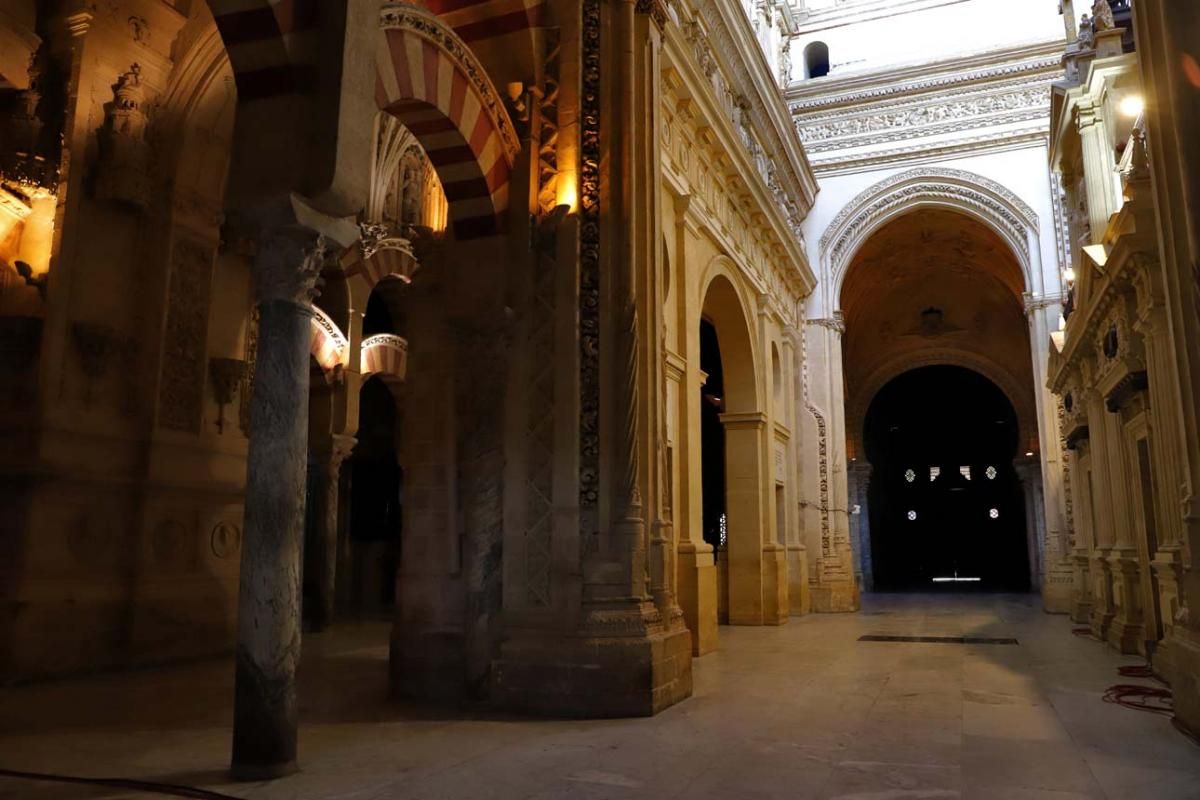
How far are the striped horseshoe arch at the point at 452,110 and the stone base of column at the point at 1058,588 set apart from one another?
1485 centimetres

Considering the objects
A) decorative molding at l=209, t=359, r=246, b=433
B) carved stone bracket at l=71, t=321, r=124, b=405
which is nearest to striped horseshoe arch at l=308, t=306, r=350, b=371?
decorative molding at l=209, t=359, r=246, b=433

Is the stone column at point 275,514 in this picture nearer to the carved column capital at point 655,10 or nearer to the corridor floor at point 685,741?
the corridor floor at point 685,741

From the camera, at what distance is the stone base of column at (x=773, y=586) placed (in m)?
14.6

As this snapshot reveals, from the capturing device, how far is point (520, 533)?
22.8ft

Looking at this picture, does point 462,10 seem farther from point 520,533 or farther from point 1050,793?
point 1050,793

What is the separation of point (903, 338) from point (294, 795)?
25.8 metres

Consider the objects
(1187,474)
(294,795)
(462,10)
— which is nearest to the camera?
(294,795)

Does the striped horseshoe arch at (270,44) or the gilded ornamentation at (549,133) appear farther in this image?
the gilded ornamentation at (549,133)

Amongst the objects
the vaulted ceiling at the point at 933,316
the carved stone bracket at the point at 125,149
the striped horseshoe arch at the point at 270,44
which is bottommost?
the striped horseshoe arch at the point at 270,44

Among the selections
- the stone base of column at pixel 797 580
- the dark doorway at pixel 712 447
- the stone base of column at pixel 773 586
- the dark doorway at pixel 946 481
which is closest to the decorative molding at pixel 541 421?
the stone base of column at pixel 773 586

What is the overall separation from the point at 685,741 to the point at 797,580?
11.8m

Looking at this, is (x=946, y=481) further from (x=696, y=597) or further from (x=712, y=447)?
(x=696, y=597)

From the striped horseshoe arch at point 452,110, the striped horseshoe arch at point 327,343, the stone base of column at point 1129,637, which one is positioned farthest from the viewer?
the striped horseshoe arch at point 327,343

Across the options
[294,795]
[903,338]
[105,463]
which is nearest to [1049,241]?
[903,338]
